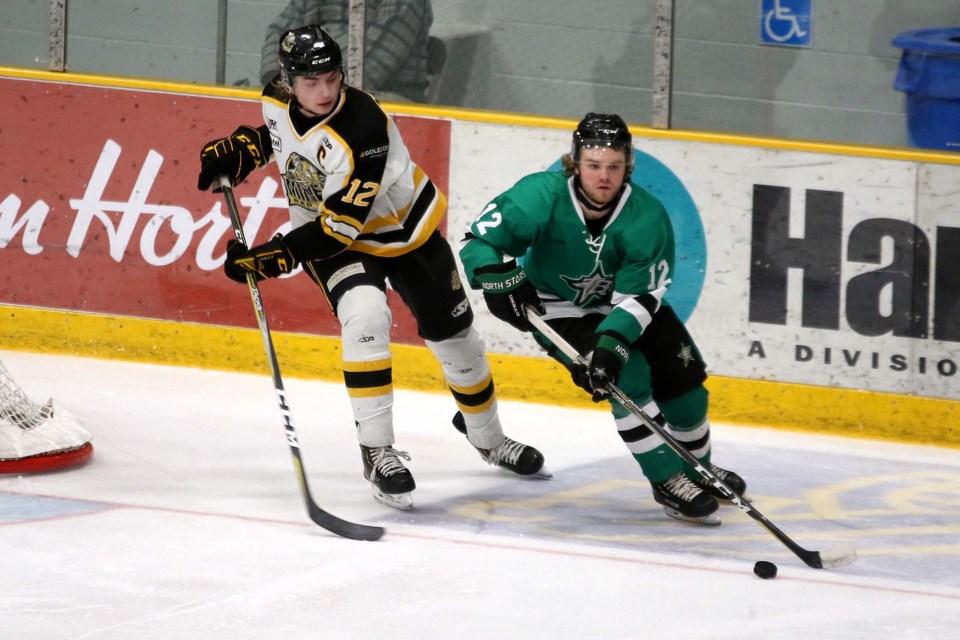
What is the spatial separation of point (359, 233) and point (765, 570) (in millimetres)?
1340

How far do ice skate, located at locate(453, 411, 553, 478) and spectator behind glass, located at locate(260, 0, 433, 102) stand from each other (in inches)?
59.1

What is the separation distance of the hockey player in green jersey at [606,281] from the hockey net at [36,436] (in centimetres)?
123

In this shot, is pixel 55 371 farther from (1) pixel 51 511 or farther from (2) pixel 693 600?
(2) pixel 693 600

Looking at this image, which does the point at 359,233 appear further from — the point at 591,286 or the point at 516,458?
the point at 516,458

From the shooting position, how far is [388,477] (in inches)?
143

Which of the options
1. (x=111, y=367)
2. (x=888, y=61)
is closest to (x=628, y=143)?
(x=888, y=61)

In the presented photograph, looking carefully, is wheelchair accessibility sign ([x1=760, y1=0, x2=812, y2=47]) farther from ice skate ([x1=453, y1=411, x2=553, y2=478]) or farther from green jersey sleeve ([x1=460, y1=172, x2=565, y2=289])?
ice skate ([x1=453, y1=411, x2=553, y2=478])

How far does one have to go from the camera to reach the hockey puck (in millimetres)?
3215

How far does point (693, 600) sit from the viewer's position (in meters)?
3.05

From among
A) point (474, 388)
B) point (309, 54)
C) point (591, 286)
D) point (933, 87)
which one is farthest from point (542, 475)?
point (933, 87)

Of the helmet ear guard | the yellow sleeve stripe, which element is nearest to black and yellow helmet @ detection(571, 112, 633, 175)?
the helmet ear guard

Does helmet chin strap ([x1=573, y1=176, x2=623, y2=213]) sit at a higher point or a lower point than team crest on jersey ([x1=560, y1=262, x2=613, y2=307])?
higher

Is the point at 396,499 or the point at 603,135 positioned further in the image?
the point at 396,499

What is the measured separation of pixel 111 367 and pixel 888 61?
2993mm
